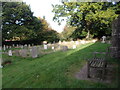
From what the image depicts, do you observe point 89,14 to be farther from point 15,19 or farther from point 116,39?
point 15,19

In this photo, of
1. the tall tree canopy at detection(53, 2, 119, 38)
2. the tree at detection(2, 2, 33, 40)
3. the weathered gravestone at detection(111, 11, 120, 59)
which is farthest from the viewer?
the tree at detection(2, 2, 33, 40)

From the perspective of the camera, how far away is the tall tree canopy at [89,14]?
20583 millimetres

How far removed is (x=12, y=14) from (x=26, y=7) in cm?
361

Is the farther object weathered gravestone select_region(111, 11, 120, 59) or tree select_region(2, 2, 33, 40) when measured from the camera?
tree select_region(2, 2, 33, 40)

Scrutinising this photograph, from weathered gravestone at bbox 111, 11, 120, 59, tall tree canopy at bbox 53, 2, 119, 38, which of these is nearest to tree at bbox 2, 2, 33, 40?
tall tree canopy at bbox 53, 2, 119, 38

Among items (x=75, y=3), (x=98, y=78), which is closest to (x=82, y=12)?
(x=75, y=3)

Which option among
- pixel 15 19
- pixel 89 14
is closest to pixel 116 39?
pixel 89 14

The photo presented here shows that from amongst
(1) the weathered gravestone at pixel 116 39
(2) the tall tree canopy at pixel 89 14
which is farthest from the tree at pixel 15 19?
(1) the weathered gravestone at pixel 116 39

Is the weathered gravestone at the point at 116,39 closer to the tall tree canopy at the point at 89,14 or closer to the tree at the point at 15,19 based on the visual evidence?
the tall tree canopy at the point at 89,14

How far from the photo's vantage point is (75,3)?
74.9ft

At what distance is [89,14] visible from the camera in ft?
71.3

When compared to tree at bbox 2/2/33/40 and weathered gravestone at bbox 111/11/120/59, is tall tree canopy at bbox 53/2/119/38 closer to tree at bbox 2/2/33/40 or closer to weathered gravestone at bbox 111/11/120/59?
tree at bbox 2/2/33/40

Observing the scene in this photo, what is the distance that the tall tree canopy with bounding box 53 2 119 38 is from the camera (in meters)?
20.6

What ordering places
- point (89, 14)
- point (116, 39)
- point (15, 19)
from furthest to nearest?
point (15, 19) < point (89, 14) < point (116, 39)
